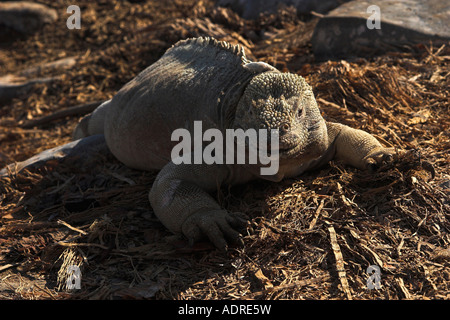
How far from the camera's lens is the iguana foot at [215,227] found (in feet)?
13.8

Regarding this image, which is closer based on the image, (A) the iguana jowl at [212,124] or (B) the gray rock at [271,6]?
(A) the iguana jowl at [212,124]

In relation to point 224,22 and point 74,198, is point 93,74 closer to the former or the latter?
point 224,22

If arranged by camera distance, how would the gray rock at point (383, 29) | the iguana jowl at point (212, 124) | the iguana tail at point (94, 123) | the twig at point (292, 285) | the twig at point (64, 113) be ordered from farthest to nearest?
the twig at point (64, 113) → the iguana tail at point (94, 123) → the gray rock at point (383, 29) → the iguana jowl at point (212, 124) → the twig at point (292, 285)

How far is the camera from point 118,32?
11.1 metres

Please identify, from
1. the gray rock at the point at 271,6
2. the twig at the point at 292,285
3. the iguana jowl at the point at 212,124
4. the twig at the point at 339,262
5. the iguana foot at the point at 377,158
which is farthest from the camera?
the gray rock at the point at 271,6

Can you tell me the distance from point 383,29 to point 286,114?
365 cm

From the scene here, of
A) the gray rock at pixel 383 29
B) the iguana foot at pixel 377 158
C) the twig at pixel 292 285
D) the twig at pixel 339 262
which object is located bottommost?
the twig at pixel 292 285

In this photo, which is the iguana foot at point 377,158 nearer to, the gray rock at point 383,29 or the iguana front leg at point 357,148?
the iguana front leg at point 357,148

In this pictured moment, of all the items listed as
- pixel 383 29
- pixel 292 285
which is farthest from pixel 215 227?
pixel 383 29

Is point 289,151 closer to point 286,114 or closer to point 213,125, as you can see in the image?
point 286,114

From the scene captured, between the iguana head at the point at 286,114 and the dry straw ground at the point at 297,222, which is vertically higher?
the iguana head at the point at 286,114

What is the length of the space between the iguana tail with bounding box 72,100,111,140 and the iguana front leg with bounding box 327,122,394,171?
3153mm

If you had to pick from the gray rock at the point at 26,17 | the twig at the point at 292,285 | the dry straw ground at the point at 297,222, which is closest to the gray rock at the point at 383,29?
the dry straw ground at the point at 297,222

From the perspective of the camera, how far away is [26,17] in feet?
41.4
